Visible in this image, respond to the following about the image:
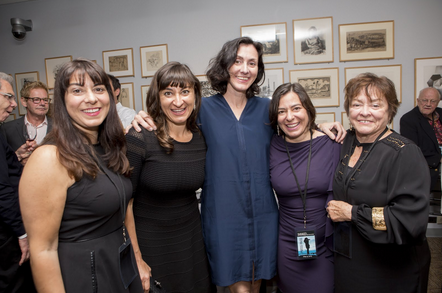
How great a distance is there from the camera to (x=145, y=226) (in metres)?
1.61

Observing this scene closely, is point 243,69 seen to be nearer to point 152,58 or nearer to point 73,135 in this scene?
point 73,135

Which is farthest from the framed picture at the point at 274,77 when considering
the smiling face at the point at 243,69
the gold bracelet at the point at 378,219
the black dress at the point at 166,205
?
the gold bracelet at the point at 378,219

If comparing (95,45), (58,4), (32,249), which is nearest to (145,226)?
(32,249)

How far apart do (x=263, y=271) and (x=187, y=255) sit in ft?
1.69

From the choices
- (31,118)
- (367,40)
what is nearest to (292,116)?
(367,40)

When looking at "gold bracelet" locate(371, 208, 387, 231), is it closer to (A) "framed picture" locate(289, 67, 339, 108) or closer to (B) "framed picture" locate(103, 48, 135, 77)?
(A) "framed picture" locate(289, 67, 339, 108)

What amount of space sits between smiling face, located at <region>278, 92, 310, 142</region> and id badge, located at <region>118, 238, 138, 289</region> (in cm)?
113

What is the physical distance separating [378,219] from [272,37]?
3.46 metres

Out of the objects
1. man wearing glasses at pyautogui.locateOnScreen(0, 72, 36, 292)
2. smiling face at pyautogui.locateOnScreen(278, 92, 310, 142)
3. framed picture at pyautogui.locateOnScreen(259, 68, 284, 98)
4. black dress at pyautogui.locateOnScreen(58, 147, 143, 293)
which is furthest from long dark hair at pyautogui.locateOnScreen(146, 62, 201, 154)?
framed picture at pyautogui.locateOnScreen(259, 68, 284, 98)

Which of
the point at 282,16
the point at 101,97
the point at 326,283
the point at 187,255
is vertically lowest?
the point at 326,283

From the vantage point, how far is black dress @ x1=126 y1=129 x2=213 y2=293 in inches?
61.3

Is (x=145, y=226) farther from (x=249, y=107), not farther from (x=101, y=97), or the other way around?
(x=249, y=107)

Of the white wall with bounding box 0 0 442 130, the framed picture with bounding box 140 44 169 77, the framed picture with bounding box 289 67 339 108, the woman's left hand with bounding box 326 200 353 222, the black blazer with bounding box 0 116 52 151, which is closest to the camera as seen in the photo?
the woman's left hand with bounding box 326 200 353 222

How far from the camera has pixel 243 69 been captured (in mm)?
1865
